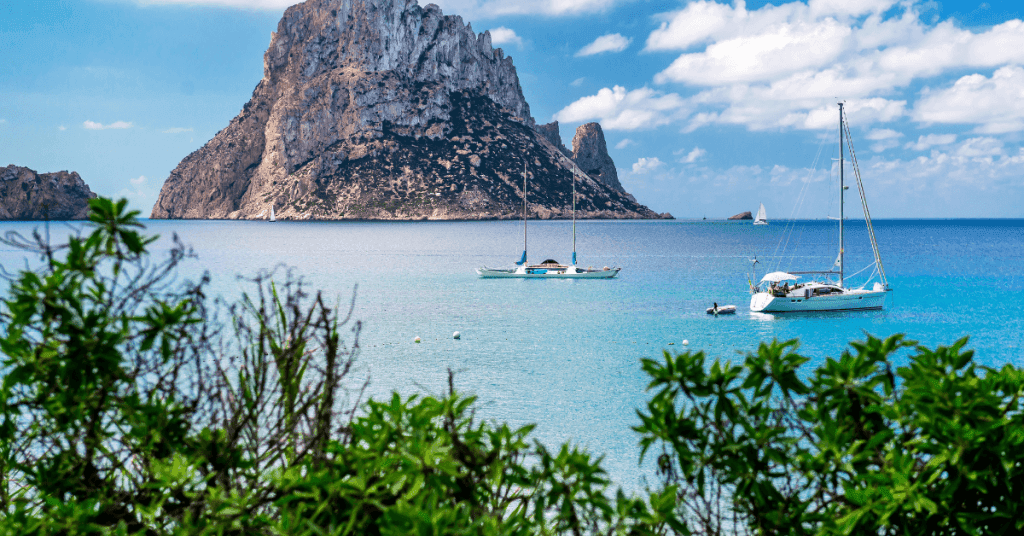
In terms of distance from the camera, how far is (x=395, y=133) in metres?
173

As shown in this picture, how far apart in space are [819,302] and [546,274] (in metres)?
19.5

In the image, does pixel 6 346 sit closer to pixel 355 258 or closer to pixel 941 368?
pixel 941 368

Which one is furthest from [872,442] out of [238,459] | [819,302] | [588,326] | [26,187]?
[26,187]

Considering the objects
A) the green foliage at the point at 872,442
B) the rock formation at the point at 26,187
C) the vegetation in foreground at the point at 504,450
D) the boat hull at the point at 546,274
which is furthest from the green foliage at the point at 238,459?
the rock formation at the point at 26,187

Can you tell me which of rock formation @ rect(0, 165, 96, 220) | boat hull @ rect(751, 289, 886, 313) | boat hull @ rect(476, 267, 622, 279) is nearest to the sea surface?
boat hull @ rect(751, 289, 886, 313)

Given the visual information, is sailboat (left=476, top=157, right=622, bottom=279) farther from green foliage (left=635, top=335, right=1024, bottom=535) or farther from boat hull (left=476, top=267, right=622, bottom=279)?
green foliage (left=635, top=335, right=1024, bottom=535)

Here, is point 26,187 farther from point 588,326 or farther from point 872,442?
point 872,442

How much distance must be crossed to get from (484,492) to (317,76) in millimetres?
197153

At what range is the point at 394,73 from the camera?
174875 mm

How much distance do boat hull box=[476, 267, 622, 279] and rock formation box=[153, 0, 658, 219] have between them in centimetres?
12103

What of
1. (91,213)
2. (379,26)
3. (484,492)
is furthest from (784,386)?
(379,26)

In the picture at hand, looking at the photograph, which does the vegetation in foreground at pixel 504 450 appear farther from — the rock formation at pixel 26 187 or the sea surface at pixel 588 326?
the rock formation at pixel 26 187

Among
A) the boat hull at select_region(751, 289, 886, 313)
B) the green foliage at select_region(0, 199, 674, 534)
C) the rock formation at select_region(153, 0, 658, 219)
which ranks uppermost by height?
the rock formation at select_region(153, 0, 658, 219)

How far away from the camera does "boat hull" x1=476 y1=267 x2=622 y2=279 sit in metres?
46.2
